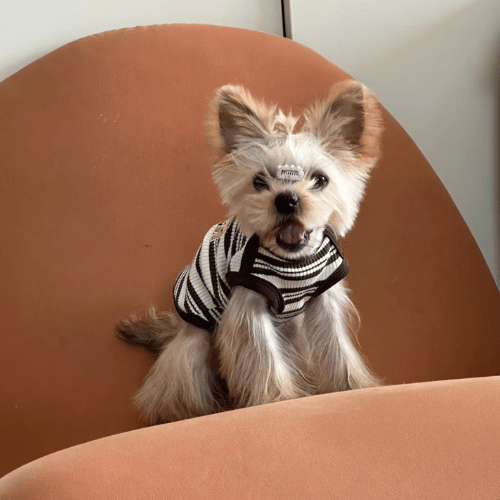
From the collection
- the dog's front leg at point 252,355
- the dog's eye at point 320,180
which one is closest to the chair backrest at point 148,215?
the dog's front leg at point 252,355


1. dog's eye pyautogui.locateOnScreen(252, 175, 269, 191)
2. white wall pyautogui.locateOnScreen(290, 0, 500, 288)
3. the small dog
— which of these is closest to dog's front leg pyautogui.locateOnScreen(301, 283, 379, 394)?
the small dog

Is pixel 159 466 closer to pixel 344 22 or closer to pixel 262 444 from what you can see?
pixel 262 444

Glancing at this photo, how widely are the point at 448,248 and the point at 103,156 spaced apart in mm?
733

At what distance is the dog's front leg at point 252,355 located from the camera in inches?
41.6

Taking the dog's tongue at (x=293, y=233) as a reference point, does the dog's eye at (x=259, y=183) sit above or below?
above

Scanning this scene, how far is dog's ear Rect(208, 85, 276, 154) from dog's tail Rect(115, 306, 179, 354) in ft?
1.23

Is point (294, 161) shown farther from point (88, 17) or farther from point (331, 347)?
point (88, 17)

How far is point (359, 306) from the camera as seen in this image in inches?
53.9

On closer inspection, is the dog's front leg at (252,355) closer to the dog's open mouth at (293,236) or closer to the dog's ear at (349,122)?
the dog's open mouth at (293,236)

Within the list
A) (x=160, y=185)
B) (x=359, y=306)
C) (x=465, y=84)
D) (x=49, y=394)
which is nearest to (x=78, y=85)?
(x=160, y=185)

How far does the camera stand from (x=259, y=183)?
1.03 metres

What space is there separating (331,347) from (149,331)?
351mm

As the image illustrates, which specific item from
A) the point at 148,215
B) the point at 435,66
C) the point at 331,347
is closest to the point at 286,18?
the point at 435,66

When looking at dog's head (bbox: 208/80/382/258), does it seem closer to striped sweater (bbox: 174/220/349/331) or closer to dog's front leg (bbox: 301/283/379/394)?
striped sweater (bbox: 174/220/349/331)
